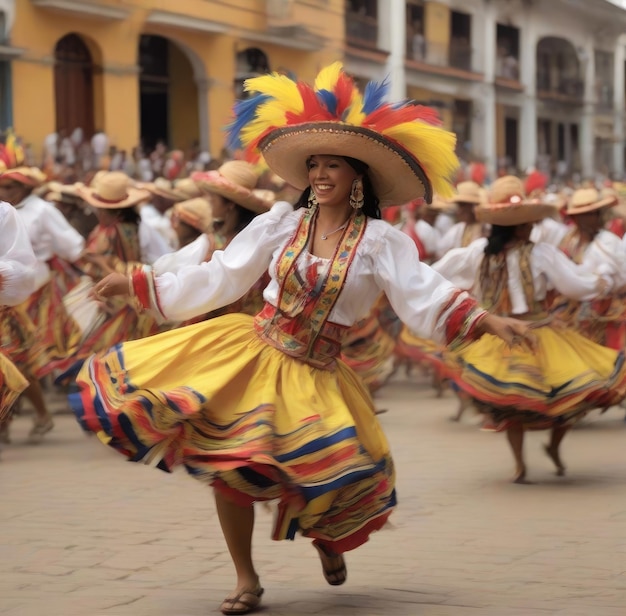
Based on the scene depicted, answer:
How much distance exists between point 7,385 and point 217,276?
5.50 feet

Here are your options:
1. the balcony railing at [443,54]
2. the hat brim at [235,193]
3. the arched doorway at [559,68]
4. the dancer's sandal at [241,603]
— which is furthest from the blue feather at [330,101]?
the arched doorway at [559,68]

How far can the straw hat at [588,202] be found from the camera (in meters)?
10.6

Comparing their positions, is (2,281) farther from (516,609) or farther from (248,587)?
(516,609)

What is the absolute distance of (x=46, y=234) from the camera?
10625 millimetres

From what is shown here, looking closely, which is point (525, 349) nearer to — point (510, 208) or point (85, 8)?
point (510, 208)

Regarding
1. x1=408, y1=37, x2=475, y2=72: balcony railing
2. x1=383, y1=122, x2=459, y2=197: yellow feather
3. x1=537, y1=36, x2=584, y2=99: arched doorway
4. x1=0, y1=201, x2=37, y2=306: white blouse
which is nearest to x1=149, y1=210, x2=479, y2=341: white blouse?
x1=383, y1=122, x2=459, y2=197: yellow feather

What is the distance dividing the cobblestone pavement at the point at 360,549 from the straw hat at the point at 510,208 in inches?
57.7

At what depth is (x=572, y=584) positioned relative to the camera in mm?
5750

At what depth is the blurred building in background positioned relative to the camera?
2317 cm

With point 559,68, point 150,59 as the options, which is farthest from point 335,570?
point 559,68

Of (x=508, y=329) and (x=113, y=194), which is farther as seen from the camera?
(x=113, y=194)

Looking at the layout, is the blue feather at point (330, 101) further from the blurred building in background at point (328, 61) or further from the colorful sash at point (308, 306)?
the blurred building in background at point (328, 61)

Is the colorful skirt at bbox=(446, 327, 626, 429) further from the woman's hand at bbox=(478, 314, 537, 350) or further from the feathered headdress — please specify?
the woman's hand at bbox=(478, 314, 537, 350)

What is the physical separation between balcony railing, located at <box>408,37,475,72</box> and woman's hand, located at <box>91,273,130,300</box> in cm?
3218
